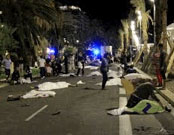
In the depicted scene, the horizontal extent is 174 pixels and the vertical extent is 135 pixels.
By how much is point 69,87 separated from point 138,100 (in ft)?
35.0

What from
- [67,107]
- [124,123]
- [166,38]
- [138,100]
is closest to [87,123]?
[124,123]

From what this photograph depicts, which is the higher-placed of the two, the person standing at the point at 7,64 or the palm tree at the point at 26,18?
the palm tree at the point at 26,18

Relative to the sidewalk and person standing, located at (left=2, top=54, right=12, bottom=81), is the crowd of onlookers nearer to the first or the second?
person standing, located at (left=2, top=54, right=12, bottom=81)

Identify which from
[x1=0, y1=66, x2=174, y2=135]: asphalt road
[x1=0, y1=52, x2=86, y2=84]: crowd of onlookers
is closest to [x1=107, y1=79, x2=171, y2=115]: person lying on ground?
[x1=0, y1=66, x2=174, y2=135]: asphalt road

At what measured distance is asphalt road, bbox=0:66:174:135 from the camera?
10.3 metres

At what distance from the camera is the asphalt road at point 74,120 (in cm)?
1030

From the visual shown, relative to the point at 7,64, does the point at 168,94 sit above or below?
below

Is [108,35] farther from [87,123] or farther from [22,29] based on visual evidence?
[87,123]

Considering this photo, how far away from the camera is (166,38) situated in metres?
28.8

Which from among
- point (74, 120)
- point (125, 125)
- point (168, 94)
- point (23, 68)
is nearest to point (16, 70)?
point (23, 68)

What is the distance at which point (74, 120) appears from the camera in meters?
12.0

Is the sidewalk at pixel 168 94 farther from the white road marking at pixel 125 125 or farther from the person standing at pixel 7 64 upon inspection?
the person standing at pixel 7 64

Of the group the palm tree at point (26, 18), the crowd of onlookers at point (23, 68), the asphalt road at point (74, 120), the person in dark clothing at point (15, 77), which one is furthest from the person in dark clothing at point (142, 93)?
the palm tree at point (26, 18)

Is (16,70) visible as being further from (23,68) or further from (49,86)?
(49,86)
